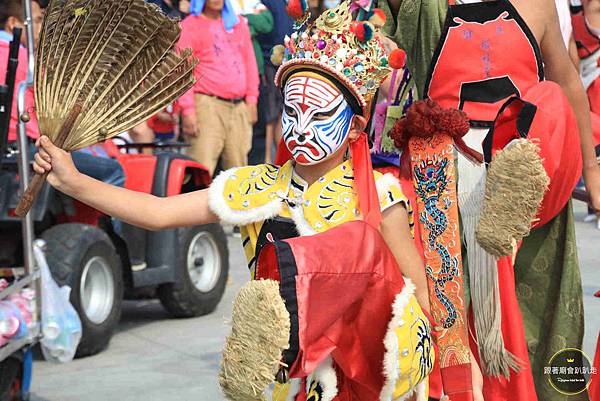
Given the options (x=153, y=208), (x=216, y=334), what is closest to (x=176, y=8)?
(x=216, y=334)

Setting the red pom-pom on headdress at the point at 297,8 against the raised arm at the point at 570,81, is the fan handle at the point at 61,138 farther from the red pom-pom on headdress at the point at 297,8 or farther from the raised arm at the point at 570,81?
Answer: the raised arm at the point at 570,81

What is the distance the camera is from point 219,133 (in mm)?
9953

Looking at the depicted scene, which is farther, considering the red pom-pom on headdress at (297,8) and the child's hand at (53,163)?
the red pom-pom on headdress at (297,8)

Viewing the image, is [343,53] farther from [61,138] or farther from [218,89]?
[218,89]

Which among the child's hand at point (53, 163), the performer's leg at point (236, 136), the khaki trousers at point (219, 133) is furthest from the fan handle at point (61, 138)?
the performer's leg at point (236, 136)

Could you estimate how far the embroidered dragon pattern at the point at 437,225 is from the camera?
3.55 m

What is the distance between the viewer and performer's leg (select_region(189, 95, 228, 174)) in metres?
9.84

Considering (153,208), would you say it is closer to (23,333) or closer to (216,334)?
(23,333)

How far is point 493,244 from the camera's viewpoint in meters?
3.36

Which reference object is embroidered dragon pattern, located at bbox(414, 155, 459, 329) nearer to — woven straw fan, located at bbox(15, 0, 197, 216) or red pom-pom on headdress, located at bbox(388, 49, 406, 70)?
red pom-pom on headdress, located at bbox(388, 49, 406, 70)

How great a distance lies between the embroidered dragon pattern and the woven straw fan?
0.79 m

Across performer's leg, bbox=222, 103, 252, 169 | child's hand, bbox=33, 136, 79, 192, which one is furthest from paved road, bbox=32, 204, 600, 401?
child's hand, bbox=33, 136, 79, 192

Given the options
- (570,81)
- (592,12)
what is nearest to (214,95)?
(592,12)

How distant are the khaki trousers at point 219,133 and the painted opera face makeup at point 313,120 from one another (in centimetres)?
637
